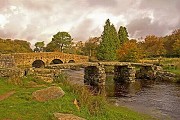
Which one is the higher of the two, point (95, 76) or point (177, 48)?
point (177, 48)

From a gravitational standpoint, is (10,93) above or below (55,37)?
below

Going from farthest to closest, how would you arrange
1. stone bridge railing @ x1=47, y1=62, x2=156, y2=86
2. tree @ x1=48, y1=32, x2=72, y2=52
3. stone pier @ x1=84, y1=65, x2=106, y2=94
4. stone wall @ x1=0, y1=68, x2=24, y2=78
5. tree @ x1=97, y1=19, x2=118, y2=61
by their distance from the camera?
tree @ x1=48, y1=32, x2=72, y2=52, tree @ x1=97, y1=19, x2=118, y2=61, stone pier @ x1=84, y1=65, x2=106, y2=94, stone bridge railing @ x1=47, y1=62, x2=156, y2=86, stone wall @ x1=0, y1=68, x2=24, y2=78

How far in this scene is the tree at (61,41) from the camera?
103875mm

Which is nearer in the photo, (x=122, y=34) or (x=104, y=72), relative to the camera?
(x=104, y=72)

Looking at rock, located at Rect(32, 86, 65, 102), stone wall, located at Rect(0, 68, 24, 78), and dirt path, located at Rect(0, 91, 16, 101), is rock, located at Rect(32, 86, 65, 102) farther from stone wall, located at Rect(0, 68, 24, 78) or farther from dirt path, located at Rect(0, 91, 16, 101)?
stone wall, located at Rect(0, 68, 24, 78)

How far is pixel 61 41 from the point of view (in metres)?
104

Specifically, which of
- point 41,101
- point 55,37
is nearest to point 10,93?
point 41,101

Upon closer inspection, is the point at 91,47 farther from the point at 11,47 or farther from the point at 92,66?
the point at 92,66

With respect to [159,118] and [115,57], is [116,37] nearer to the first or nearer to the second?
[115,57]

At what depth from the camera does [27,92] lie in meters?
19.9

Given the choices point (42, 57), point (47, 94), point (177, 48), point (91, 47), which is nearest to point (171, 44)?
point (177, 48)

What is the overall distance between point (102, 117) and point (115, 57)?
61733mm

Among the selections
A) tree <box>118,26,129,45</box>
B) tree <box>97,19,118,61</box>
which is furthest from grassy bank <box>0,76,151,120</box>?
tree <box>118,26,129,45</box>

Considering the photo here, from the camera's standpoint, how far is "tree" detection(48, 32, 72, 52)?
104 m
